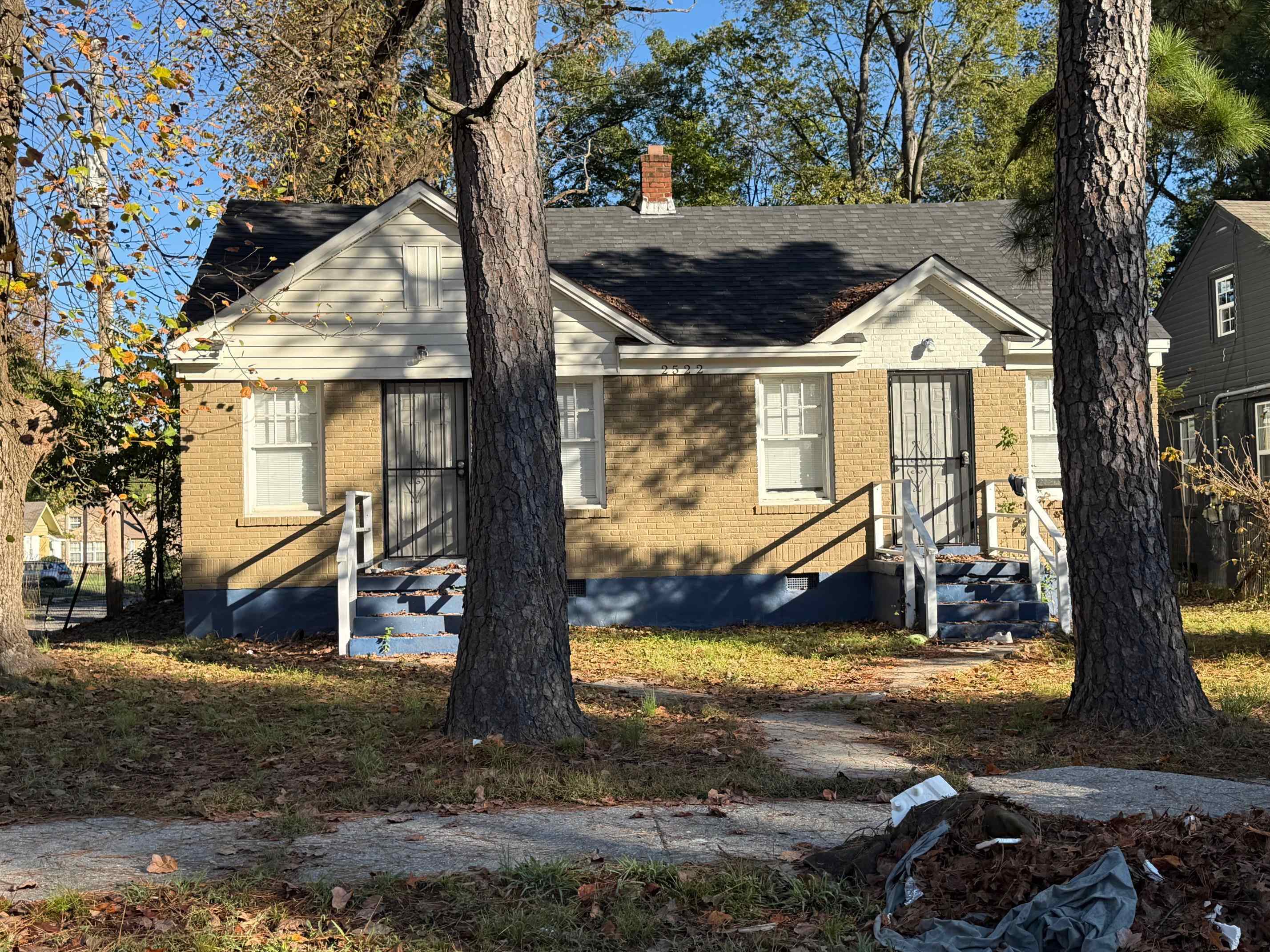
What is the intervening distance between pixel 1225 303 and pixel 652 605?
13907mm

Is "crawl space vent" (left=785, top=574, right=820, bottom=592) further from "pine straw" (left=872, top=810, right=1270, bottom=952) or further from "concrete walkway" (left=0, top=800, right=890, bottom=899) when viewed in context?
"pine straw" (left=872, top=810, right=1270, bottom=952)

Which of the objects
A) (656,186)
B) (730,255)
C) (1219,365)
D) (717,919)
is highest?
(656,186)

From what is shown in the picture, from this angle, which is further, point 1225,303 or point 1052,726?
point 1225,303

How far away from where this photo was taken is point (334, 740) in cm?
829

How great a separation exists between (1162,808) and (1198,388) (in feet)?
62.6

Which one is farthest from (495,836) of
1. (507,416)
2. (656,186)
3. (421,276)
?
(656,186)

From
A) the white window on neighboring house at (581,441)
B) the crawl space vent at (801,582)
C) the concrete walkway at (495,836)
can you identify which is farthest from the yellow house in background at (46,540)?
the concrete walkway at (495,836)

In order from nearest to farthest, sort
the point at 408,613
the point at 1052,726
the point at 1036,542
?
the point at 1052,726 → the point at 1036,542 → the point at 408,613

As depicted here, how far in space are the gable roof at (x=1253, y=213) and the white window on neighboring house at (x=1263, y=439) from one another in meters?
2.97

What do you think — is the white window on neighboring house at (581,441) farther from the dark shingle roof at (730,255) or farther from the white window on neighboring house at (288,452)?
the white window on neighboring house at (288,452)

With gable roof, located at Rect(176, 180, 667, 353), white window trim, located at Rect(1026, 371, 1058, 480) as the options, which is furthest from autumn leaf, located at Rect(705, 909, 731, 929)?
white window trim, located at Rect(1026, 371, 1058, 480)

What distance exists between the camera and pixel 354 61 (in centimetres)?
1578

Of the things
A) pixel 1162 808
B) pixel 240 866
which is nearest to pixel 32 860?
pixel 240 866

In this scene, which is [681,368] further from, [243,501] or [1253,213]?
[1253,213]
